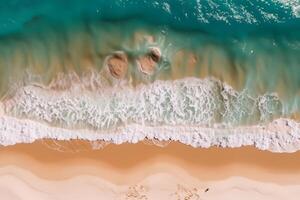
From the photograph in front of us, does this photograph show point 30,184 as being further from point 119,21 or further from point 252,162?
point 252,162

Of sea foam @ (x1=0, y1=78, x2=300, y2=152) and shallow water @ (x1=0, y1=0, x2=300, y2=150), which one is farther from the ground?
shallow water @ (x1=0, y1=0, x2=300, y2=150)

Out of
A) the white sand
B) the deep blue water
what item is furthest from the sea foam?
the deep blue water

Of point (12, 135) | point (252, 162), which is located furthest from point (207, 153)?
point (12, 135)

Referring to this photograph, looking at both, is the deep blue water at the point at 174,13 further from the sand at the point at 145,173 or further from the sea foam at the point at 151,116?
the sand at the point at 145,173

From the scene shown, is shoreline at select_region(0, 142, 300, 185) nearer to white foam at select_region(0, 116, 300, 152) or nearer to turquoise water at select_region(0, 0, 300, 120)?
white foam at select_region(0, 116, 300, 152)

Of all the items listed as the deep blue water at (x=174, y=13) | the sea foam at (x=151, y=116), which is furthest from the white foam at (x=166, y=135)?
the deep blue water at (x=174, y=13)

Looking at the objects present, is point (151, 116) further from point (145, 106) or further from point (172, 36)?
point (172, 36)
